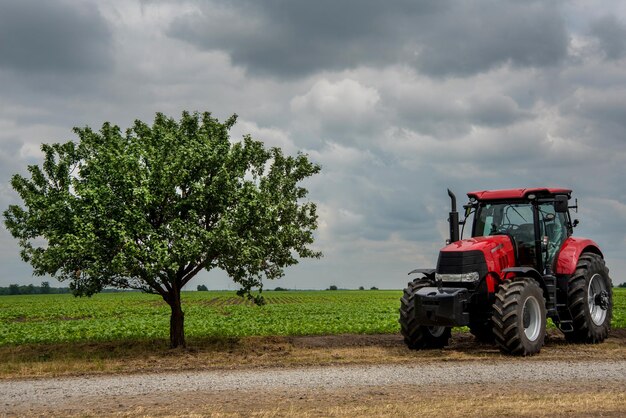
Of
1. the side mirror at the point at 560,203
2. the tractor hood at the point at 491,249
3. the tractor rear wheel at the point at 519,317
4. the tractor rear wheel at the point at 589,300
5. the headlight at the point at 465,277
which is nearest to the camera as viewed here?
the tractor rear wheel at the point at 519,317

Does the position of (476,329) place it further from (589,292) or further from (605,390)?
(605,390)

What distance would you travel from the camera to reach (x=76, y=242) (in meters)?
19.0

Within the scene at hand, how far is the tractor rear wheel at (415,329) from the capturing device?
1872 cm

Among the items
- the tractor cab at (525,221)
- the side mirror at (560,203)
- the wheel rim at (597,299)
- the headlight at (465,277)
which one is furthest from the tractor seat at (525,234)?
the wheel rim at (597,299)

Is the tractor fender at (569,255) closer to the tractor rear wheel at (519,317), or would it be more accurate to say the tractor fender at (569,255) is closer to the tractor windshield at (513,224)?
the tractor windshield at (513,224)

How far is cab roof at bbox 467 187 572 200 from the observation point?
19359 millimetres

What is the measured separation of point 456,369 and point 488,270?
3.58 m

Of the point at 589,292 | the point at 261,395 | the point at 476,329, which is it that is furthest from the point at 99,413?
the point at 589,292

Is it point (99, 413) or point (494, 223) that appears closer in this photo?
point (99, 413)

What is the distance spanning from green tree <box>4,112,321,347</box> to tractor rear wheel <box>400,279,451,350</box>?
4.53 metres

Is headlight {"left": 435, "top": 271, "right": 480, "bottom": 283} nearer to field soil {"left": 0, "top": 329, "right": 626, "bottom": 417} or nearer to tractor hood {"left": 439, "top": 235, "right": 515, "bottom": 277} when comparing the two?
tractor hood {"left": 439, "top": 235, "right": 515, "bottom": 277}

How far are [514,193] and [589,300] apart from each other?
418cm

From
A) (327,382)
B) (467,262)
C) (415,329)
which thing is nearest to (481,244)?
(467,262)

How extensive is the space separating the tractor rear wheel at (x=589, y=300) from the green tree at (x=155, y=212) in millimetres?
8604
